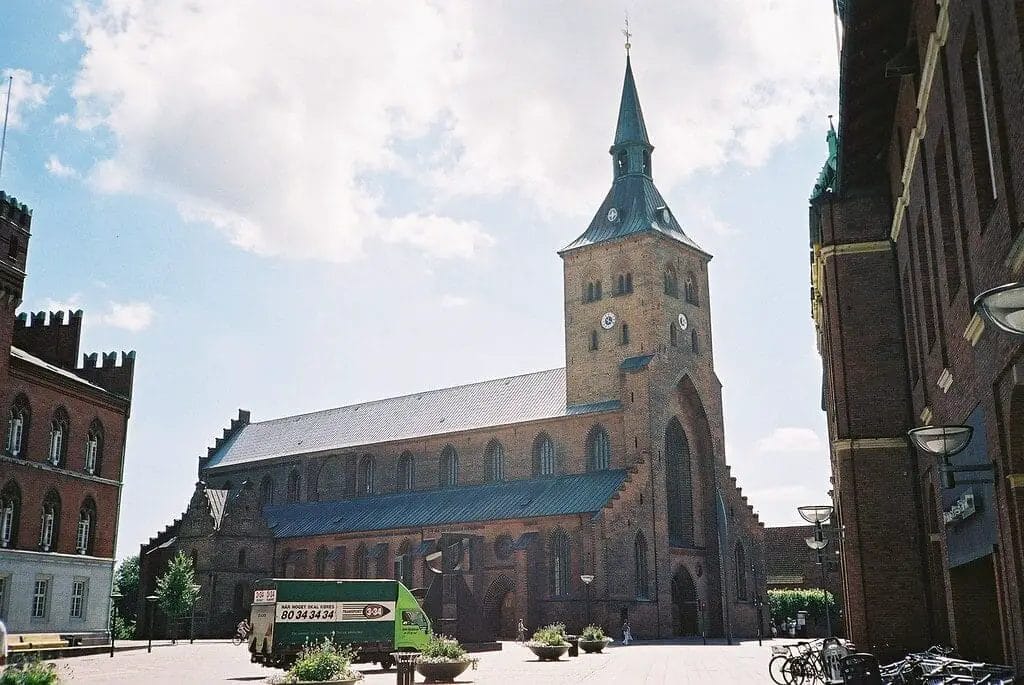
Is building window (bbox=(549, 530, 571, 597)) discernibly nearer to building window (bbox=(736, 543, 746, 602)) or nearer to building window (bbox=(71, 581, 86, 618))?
building window (bbox=(736, 543, 746, 602))

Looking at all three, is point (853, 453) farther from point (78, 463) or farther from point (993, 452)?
point (78, 463)

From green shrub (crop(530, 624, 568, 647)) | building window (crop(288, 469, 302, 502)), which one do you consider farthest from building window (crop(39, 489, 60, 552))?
building window (crop(288, 469, 302, 502))

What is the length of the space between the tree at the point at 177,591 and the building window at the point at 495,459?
66.3 ft

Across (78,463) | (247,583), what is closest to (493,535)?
(247,583)

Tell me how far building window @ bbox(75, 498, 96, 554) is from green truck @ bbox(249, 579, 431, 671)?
14.7 meters

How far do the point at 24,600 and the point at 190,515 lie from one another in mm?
28139

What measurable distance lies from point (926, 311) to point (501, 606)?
42291 mm

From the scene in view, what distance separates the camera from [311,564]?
6831 cm

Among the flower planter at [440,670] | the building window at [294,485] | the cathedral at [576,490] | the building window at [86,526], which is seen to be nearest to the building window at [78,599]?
the building window at [86,526]

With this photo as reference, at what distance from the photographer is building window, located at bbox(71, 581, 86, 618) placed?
43156 millimetres

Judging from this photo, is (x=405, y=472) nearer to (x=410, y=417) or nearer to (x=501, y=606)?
(x=410, y=417)

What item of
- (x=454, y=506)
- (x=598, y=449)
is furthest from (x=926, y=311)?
(x=454, y=506)

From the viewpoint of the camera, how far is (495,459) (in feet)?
218

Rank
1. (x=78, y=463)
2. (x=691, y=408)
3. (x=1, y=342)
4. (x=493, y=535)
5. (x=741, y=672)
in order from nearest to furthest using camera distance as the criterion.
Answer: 1. (x=741, y=672)
2. (x=1, y=342)
3. (x=78, y=463)
4. (x=493, y=535)
5. (x=691, y=408)
